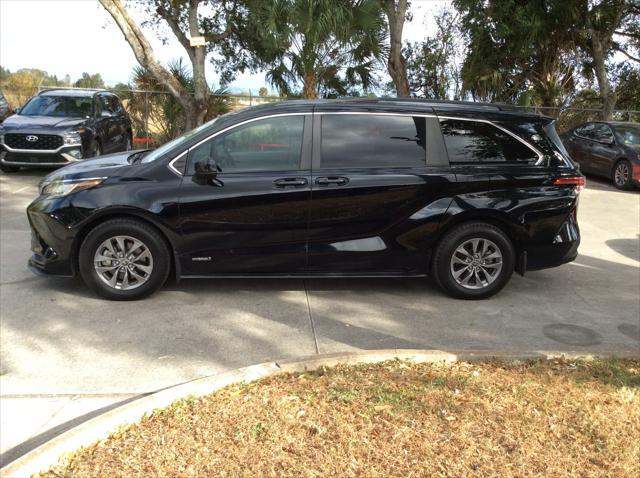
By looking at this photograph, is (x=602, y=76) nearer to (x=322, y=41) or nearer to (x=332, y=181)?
(x=322, y=41)

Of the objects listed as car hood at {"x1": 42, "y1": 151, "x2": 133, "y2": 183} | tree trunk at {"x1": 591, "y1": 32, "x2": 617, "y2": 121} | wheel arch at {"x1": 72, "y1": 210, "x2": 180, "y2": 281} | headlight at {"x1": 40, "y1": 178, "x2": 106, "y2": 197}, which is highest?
tree trunk at {"x1": 591, "y1": 32, "x2": 617, "y2": 121}

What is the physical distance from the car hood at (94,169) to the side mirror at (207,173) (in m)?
0.74

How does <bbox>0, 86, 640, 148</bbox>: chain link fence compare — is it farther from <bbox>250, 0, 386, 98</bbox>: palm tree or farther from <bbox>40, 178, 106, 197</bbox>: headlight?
<bbox>40, 178, 106, 197</bbox>: headlight

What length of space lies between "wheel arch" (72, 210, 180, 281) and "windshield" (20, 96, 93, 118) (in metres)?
8.39

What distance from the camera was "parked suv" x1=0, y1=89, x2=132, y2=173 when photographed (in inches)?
480

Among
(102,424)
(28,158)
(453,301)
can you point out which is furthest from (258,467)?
(28,158)

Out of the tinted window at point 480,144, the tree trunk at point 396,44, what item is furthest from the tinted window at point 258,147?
the tree trunk at point 396,44

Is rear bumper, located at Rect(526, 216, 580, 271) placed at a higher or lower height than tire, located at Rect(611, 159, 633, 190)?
lower

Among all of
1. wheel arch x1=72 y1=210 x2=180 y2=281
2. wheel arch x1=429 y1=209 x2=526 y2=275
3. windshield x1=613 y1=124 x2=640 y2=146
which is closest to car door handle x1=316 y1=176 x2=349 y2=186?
wheel arch x1=429 y1=209 x2=526 y2=275

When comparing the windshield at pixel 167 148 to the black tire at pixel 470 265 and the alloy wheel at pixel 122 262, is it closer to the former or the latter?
the alloy wheel at pixel 122 262

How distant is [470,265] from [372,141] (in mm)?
1526

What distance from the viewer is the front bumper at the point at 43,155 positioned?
12.2m

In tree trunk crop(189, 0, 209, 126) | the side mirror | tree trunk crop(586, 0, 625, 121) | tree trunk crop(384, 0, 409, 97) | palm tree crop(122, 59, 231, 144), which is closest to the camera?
the side mirror

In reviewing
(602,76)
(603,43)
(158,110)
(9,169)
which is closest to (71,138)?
(9,169)
